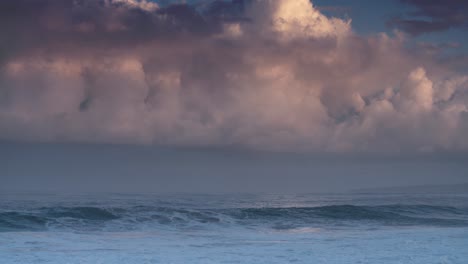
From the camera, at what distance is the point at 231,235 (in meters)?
22.5

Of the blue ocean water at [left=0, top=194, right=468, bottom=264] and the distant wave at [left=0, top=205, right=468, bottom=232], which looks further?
the distant wave at [left=0, top=205, right=468, bottom=232]

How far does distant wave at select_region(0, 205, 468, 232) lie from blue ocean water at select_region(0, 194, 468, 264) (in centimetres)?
6

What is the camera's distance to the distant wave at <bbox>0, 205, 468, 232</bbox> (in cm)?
2691

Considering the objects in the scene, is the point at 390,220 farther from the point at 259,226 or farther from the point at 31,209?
the point at 31,209

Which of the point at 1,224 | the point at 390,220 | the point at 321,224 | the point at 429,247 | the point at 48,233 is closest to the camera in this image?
the point at 429,247

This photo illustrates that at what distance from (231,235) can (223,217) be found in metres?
8.18

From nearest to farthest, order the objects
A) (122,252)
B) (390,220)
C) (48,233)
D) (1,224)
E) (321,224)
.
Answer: (122,252) → (48,233) → (1,224) → (321,224) → (390,220)

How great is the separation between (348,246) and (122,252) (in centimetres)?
820

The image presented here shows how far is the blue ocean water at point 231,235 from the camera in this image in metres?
15.5

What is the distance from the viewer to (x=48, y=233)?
74.3 feet

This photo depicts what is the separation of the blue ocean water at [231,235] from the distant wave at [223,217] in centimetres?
6

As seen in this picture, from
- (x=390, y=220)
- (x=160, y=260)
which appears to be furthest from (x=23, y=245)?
(x=390, y=220)

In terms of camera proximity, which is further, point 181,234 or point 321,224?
point 321,224

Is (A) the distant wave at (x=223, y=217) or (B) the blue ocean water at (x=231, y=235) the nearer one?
(B) the blue ocean water at (x=231, y=235)
